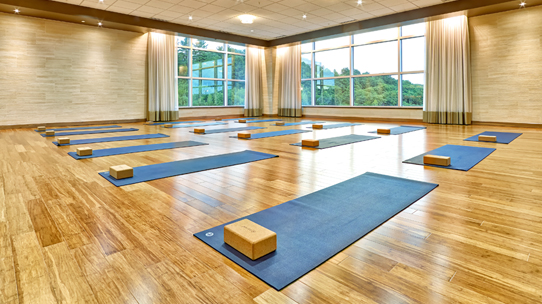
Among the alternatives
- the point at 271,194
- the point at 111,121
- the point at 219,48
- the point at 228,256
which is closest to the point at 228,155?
the point at 271,194

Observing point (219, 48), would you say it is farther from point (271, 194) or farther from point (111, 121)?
point (271, 194)

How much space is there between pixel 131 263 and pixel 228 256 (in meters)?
0.40

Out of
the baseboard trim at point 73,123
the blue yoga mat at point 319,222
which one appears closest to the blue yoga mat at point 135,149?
the blue yoga mat at point 319,222

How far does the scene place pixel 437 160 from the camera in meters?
3.23

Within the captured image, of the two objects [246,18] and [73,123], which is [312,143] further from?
[73,123]

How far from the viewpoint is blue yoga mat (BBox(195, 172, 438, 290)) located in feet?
4.36

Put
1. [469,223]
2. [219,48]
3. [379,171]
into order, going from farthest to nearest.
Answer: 1. [219,48]
2. [379,171]
3. [469,223]

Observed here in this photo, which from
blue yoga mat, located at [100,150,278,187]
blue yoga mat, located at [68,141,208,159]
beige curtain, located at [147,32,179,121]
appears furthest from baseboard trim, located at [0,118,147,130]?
blue yoga mat, located at [100,150,278,187]

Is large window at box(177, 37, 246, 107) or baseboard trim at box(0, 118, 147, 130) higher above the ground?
large window at box(177, 37, 246, 107)

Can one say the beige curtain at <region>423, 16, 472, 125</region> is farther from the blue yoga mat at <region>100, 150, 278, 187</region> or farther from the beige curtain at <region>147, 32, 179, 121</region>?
the beige curtain at <region>147, 32, 179, 121</region>

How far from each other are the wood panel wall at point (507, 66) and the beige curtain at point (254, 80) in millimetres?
7090

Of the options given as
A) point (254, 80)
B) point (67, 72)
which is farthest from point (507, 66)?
point (67, 72)

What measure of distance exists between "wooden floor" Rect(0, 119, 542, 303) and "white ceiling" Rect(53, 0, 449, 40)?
580 centimetres

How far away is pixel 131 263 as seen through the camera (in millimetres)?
1338
